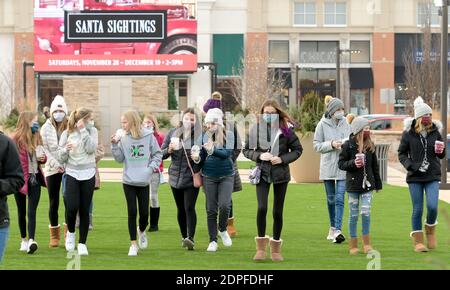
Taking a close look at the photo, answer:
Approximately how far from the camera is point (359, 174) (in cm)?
1490

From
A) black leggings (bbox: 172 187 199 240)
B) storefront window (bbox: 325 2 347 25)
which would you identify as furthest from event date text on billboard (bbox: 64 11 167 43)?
→ black leggings (bbox: 172 187 199 240)

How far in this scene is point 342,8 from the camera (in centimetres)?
7856

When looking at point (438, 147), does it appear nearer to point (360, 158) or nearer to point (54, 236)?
point (360, 158)

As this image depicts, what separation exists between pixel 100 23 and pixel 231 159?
36.8 m

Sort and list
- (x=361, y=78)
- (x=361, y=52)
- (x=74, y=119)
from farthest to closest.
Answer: (x=361, y=52)
(x=361, y=78)
(x=74, y=119)

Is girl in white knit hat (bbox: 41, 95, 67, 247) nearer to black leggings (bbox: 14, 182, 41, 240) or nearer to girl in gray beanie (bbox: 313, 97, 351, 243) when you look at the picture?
black leggings (bbox: 14, 182, 41, 240)

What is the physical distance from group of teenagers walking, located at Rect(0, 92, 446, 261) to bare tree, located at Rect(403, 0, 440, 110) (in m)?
47.3

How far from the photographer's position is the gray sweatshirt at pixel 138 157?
579 inches

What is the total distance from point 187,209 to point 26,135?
2254 millimetres

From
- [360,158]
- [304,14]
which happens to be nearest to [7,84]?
[304,14]

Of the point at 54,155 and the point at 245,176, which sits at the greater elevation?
the point at 54,155
